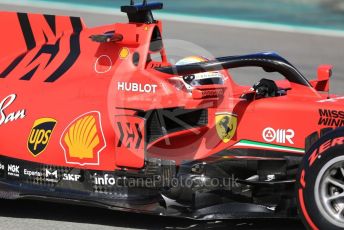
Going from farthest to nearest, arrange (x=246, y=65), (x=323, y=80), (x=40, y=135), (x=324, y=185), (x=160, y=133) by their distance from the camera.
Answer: (x=323, y=80) → (x=40, y=135) → (x=160, y=133) → (x=246, y=65) → (x=324, y=185)

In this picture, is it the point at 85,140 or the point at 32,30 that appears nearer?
the point at 85,140

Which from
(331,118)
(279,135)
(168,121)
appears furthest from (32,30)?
(331,118)

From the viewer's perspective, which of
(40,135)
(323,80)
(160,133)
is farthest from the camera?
(323,80)

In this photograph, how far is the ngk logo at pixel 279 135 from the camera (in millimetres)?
4887

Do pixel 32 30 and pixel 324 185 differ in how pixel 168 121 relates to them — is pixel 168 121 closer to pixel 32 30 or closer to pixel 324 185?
pixel 324 185

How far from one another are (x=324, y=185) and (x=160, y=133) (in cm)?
121

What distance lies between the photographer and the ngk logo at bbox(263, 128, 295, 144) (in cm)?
489

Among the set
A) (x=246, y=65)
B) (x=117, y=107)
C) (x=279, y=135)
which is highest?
(x=246, y=65)

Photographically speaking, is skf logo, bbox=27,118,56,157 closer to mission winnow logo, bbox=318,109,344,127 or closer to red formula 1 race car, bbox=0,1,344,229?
red formula 1 race car, bbox=0,1,344,229

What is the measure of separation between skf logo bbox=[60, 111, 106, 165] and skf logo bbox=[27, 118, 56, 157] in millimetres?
140

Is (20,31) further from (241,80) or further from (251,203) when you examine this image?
(241,80)

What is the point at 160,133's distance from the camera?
5.19 m

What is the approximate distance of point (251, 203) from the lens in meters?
4.88

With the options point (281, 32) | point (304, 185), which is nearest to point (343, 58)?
point (281, 32)
